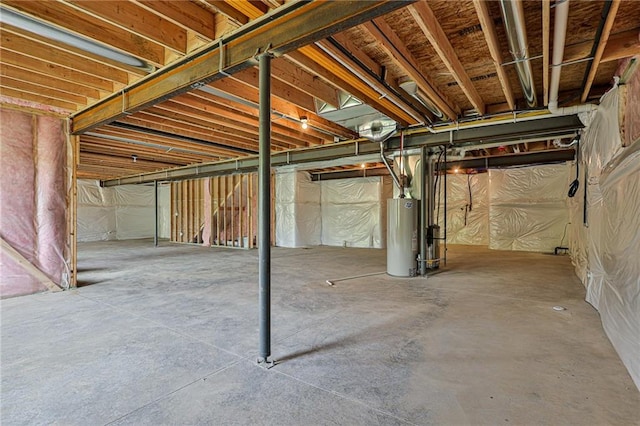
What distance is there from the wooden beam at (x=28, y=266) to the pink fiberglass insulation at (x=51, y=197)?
0.18ft

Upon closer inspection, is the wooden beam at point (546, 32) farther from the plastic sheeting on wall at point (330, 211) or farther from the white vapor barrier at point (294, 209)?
the white vapor barrier at point (294, 209)

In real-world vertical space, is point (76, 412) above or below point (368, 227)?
below

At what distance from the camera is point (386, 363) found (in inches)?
79.7

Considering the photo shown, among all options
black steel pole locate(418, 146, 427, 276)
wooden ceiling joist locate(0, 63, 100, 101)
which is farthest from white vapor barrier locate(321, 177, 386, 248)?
wooden ceiling joist locate(0, 63, 100, 101)

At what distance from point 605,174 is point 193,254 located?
7.34 meters

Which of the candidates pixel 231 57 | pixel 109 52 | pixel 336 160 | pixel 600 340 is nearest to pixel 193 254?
pixel 336 160

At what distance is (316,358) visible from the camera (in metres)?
2.09

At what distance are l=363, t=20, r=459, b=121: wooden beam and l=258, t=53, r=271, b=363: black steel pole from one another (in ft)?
2.67

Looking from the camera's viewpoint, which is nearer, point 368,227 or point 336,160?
point 336,160

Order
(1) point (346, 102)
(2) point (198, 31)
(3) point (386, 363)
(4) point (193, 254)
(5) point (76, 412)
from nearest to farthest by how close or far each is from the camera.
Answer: (5) point (76, 412) < (3) point (386, 363) < (2) point (198, 31) < (1) point (346, 102) < (4) point (193, 254)

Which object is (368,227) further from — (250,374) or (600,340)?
(250,374)

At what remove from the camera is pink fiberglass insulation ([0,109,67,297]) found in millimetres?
3529

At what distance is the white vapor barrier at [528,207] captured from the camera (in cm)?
715

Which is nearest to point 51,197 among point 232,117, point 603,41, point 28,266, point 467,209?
point 28,266
